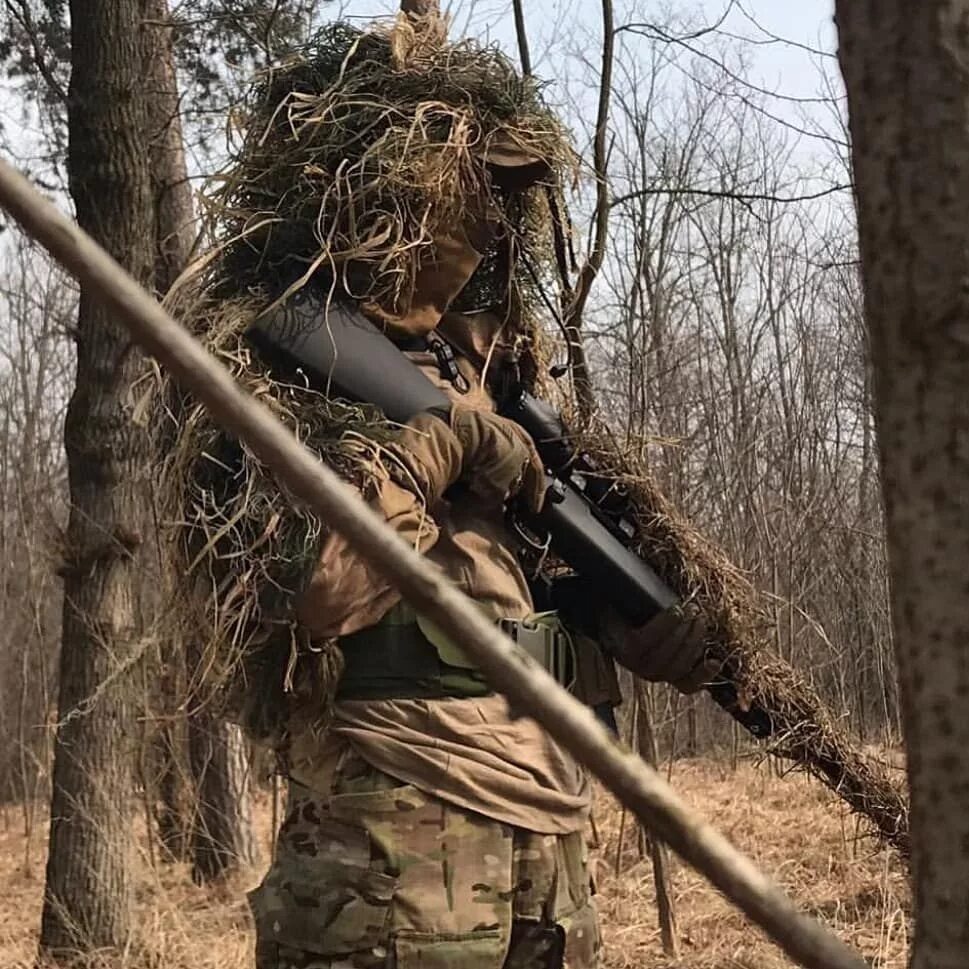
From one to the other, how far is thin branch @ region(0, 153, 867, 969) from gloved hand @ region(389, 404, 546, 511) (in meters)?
1.26

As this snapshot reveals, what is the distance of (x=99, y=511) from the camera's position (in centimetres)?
406

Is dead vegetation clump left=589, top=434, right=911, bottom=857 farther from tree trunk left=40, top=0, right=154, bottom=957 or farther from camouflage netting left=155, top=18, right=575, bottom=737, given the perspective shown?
tree trunk left=40, top=0, right=154, bottom=957

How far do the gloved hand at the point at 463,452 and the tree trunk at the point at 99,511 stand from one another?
2.53 meters

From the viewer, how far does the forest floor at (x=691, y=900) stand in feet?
13.8

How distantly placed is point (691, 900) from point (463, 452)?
12.4ft

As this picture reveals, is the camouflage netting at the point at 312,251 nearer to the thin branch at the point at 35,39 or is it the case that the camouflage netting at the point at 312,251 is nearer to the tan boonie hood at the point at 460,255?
the tan boonie hood at the point at 460,255

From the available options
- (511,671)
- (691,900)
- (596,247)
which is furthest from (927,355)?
(691,900)

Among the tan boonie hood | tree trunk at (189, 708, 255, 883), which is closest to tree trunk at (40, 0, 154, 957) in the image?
tree trunk at (189, 708, 255, 883)

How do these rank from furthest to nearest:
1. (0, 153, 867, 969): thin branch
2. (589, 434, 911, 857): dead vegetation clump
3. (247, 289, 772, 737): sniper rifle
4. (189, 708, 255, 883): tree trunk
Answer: (189, 708, 255, 883): tree trunk
(589, 434, 911, 857): dead vegetation clump
(247, 289, 772, 737): sniper rifle
(0, 153, 867, 969): thin branch

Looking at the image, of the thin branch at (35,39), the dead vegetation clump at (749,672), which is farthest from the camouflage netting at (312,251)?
the thin branch at (35,39)

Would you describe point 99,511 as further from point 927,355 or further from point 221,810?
point 927,355

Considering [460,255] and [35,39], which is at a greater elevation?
[35,39]

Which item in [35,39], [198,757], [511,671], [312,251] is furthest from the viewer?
[198,757]

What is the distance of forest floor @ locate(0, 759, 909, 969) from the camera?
4.19 m
